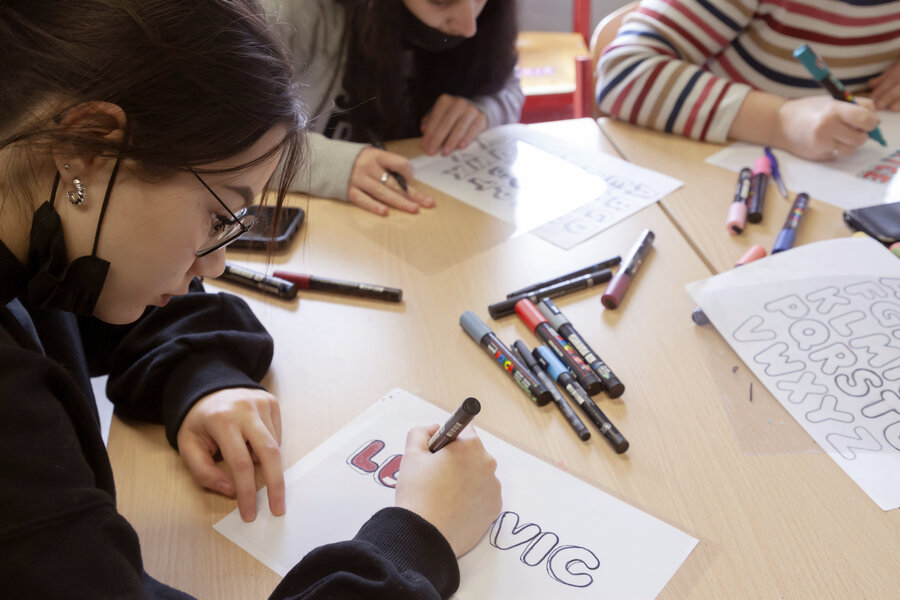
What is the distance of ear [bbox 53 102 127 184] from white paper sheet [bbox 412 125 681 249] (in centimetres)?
59

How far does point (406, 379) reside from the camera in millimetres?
718

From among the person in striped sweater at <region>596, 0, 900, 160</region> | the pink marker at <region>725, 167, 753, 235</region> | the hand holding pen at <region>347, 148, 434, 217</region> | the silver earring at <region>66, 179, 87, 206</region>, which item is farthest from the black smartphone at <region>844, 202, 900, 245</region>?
the silver earring at <region>66, 179, 87, 206</region>

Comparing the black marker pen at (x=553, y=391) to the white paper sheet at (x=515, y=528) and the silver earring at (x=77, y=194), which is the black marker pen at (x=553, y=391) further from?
the silver earring at (x=77, y=194)

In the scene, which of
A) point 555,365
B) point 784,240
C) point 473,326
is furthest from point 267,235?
point 784,240

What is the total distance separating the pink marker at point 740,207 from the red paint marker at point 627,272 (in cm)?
11

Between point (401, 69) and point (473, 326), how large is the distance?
614mm

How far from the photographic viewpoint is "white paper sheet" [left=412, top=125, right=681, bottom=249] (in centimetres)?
98

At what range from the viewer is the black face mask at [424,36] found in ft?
3.81

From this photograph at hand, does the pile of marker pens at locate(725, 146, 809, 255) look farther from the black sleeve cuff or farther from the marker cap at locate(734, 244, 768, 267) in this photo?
the black sleeve cuff

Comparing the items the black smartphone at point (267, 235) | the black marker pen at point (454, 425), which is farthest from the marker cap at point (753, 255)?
the black smartphone at point (267, 235)

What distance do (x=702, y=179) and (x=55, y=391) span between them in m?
0.92

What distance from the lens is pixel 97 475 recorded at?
50 cm

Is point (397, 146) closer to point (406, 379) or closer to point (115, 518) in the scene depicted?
point (406, 379)

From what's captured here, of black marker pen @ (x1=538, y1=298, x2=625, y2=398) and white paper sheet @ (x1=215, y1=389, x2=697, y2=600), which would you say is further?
black marker pen @ (x1=538, y1=298, x2=625, y2=398)
